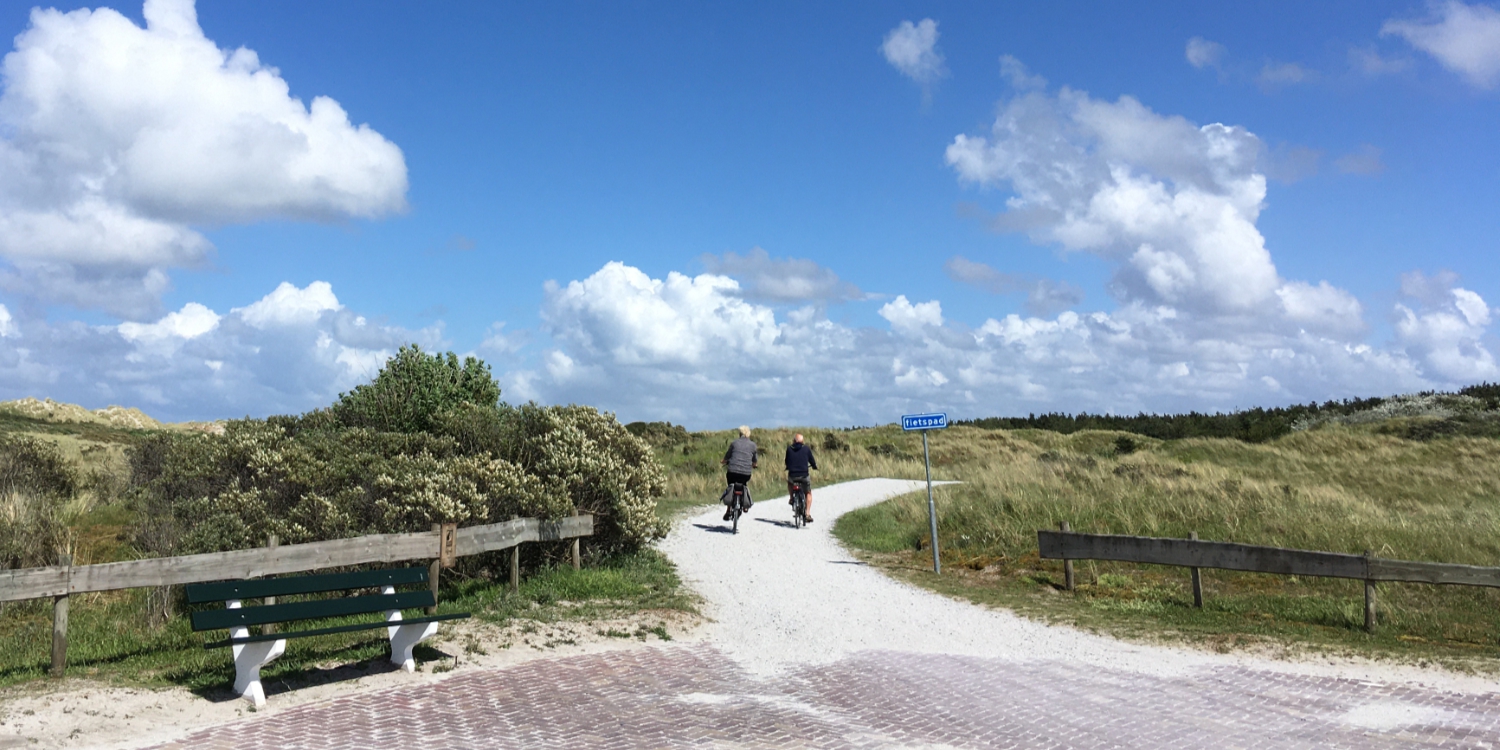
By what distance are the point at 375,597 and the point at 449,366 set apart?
590 inches

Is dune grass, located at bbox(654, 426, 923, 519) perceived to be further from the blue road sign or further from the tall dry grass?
the blue road sign

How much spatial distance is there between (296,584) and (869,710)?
5.51 meters

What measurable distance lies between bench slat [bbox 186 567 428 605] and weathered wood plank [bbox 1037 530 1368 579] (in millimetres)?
9868

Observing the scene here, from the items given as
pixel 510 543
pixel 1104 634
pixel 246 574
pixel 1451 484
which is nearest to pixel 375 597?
pixel 246 574

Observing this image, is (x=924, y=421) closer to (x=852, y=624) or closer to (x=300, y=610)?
(x=852, y=624)

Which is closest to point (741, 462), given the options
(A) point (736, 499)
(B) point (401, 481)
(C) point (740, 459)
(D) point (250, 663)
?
(C) point (740, 459)

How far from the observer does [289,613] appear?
27.9ft

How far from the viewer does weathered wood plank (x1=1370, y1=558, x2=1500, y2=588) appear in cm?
1157

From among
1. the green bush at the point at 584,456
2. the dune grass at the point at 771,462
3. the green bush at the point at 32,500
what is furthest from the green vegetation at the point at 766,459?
the green bush at the point at 32,500

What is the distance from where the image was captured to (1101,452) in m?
48.9

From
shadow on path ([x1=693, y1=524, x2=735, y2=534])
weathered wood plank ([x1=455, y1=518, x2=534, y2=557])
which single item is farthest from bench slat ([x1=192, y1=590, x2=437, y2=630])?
shadow on path ([x1=693, y1=524, x2=735, y2=534])

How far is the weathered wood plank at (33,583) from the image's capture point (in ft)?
28.3

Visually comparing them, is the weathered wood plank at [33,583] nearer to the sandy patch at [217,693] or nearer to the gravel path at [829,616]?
the sandy patch at [217,693]

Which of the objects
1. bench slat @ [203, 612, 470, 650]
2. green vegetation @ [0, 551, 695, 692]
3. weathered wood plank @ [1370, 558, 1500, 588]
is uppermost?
bench slat @ [203, 612, 470, 650]
